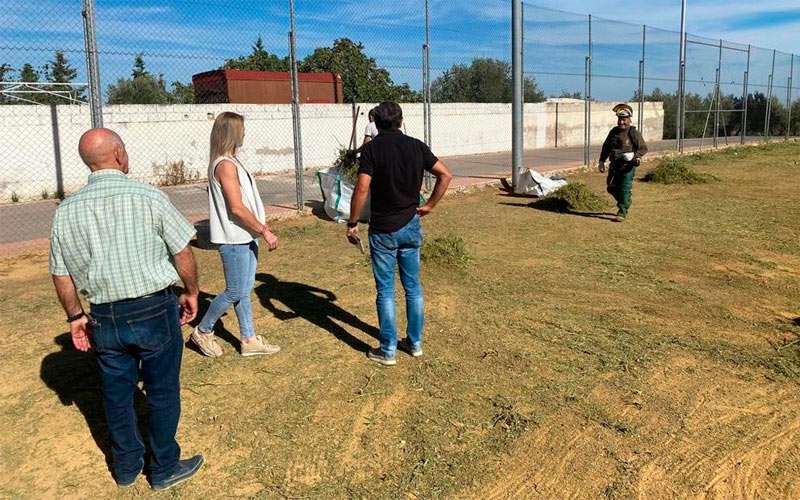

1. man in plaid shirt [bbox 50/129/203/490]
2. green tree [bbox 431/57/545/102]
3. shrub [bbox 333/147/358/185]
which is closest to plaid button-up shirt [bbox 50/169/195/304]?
man in plaid shirt [bbox 50/129/203/490]

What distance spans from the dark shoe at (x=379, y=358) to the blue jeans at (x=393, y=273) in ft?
0.10

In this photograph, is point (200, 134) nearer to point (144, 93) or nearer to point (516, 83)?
point (144, 93)

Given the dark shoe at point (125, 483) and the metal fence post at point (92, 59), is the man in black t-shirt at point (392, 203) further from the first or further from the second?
the metal fence post at point (92, 59)

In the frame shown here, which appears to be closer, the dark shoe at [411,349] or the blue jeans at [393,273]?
the blue jeans at [393,273]

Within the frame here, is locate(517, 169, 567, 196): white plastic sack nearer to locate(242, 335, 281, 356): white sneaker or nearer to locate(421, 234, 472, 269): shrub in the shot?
locate(421, 234, 472, 269): shrub

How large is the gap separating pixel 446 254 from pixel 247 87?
12.4m

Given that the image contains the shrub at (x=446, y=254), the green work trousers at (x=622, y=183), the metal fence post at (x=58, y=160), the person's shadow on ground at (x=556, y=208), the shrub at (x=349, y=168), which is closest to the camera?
the shrub at (x=446, y=254)

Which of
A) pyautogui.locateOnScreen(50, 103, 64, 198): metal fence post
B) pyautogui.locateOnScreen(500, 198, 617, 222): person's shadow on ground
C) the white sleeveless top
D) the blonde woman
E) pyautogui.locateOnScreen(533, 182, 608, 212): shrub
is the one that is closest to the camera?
the blonde woman

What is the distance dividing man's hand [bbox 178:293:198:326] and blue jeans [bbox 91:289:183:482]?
8 centimetres

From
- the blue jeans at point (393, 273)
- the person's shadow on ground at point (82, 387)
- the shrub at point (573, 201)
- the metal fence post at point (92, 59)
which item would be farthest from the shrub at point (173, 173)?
the blue jeans at point (393, 273)

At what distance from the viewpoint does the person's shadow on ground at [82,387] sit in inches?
134

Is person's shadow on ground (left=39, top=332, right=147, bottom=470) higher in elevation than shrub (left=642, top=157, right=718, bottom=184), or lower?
lower

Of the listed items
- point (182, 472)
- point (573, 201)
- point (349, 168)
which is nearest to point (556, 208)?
point (573, 201)

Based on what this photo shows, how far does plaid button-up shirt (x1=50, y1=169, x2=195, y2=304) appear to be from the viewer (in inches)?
98.7
